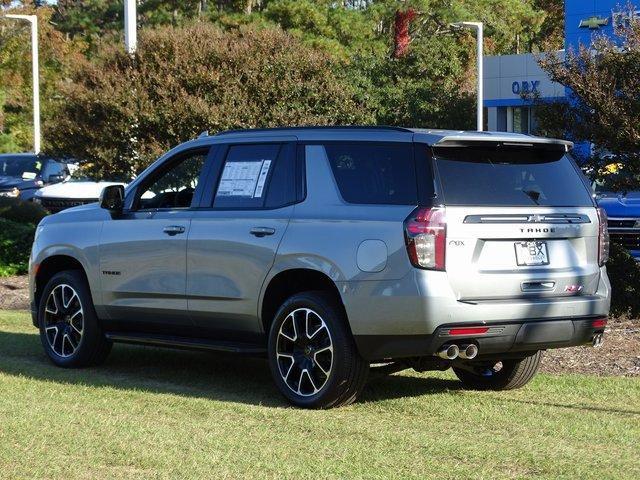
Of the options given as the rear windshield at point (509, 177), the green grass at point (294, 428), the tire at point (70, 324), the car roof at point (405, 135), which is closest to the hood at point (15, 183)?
the tire at point (70, 324)

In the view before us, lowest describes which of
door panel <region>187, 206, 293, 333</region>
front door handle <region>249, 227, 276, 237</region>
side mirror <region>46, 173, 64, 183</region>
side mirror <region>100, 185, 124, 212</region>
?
side mirror <region>46, 173, 64, 183</region>

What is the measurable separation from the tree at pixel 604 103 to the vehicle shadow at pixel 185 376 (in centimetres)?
376

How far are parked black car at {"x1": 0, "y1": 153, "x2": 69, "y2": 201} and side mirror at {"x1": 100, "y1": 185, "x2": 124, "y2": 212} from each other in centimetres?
1974

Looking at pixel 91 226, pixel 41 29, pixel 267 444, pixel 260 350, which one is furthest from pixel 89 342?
pixel 41 29

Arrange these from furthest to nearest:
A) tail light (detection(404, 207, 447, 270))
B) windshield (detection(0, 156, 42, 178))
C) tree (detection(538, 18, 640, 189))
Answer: windshield (detection(0, 156, 42, 178))
tree (detection(538, 18, 640, 189))
tail light (detection(404, 207, 447, 270))

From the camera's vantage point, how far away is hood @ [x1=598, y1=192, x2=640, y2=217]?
18141 mm

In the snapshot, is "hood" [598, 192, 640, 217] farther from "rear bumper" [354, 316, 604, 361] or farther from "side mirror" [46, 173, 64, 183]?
"side mirror" [46, 173, 64, 183]

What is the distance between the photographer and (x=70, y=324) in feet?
35.3

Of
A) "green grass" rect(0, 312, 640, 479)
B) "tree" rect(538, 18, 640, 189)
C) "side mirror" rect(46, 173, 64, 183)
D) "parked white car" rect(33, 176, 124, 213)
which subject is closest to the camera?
"green grass" rect(0, 312, 640, 479)

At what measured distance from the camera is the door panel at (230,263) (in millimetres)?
9141

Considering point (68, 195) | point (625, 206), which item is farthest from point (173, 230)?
point (68, 195)

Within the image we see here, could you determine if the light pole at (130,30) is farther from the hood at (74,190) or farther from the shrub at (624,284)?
the shrub at (624,284)

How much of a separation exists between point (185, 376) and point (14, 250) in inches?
390

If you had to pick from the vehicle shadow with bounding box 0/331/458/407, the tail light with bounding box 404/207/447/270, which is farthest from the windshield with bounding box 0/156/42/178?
the tail light with bounding box 404/207/447/270
